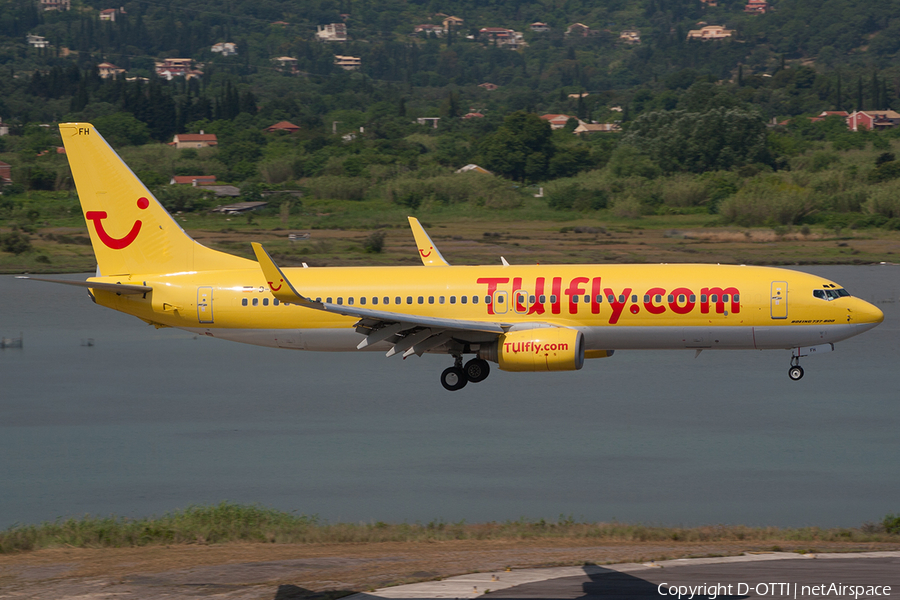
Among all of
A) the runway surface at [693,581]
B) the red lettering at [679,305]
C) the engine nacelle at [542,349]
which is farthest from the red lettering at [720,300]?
the runway surface at [693,581]

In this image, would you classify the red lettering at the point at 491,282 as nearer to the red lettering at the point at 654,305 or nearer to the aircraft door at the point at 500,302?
the aircraft door at the point at 500,302

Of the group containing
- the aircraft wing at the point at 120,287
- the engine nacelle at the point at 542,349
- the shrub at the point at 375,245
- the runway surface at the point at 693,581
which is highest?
the shrub at the point at 375,245

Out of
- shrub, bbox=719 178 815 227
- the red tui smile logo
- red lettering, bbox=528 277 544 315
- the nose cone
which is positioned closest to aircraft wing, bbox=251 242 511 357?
red lettering, bbox=528 277 544 315

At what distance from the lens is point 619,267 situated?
51031 millimetres

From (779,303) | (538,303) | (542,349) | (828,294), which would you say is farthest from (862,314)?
(542,349)

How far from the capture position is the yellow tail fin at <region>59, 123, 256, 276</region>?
56.7m

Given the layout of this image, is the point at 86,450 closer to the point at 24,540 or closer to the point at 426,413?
the point at 426,413

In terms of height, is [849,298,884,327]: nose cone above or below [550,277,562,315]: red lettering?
below

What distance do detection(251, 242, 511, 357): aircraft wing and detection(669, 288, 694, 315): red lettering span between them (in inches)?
280

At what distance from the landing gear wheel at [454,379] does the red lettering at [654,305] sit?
8.64 meters

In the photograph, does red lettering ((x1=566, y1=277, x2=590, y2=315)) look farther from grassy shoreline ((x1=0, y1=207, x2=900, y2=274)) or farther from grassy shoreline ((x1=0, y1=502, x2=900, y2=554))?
grassy shoreline ((x1=0, y1=207, x2=900, y2=274))

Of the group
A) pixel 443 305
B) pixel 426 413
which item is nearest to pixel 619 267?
pixel 443 305

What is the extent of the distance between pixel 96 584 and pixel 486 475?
33463 mm

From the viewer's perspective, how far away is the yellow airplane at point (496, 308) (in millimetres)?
49406
